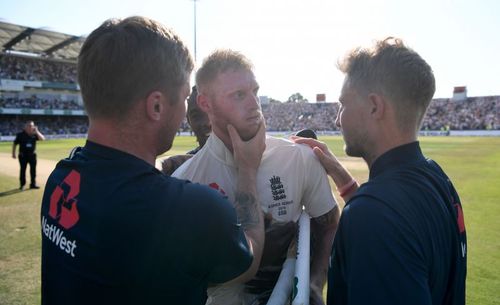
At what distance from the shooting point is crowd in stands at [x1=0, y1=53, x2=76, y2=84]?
6072cm

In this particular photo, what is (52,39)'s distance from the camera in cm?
5031

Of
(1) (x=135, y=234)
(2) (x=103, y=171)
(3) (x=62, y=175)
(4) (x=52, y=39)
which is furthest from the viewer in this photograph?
(4) (x=52, y=39)

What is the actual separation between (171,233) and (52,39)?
57214 millimetres

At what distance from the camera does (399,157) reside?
1.91m

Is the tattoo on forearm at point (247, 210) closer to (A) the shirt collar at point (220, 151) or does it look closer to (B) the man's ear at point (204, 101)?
(A) the shirt collar at point (220, 151)

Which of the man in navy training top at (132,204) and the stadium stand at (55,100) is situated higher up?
the stadium stand at (55,100)

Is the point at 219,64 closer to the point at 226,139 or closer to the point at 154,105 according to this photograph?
the point at 226,139

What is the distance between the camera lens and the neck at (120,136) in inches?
65.7

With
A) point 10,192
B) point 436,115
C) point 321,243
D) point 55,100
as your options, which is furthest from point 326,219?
point 55,100

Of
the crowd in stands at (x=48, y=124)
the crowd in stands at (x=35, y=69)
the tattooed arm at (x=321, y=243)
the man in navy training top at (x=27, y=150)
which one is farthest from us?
the crowd in stands at (x=35, y=69)

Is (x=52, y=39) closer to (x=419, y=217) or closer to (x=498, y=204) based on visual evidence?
(x=498, y=204)

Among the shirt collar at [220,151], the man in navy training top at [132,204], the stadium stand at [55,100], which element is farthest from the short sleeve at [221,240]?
the stadium stand at [55,100]

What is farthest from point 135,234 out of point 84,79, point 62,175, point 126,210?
point 84,79

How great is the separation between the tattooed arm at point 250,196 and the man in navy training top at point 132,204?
12 centimetres
